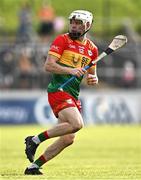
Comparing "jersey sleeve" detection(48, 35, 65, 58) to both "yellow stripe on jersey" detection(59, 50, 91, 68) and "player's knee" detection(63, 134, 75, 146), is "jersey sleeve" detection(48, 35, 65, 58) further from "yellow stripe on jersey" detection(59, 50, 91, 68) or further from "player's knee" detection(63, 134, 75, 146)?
"player's knee" detection(63, 134, 75, 146)

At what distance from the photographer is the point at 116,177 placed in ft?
41.4

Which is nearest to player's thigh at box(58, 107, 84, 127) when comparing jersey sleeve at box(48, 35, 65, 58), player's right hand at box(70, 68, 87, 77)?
player's right hand at box(70, 68, 87, 77)

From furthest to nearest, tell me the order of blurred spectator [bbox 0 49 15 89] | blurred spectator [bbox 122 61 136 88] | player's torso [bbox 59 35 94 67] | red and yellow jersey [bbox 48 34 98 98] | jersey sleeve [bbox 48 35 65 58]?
blurred spectator [bbox 122 61 136 88] → blurred spectator [bbox 0 49 15 89] → player's torso [bbox 59 35 94 67] → red and yellow jersey [bbox 48 34 98 98] → jersey sleeve [bbox 48 35 65 58]

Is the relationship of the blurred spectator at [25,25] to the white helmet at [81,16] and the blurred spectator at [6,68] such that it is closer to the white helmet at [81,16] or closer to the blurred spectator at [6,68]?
the blurred spectator at [6,68]

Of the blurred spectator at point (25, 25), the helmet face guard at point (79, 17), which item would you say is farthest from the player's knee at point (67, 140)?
the blurred spectator at point (25, 25)

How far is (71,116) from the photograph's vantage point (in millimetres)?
13055

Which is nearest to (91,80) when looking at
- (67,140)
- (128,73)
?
(67,140)

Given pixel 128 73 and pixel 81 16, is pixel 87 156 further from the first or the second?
pixel 128 73

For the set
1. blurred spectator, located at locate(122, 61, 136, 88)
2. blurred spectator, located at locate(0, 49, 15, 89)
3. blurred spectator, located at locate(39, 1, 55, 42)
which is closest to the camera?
blurred spectator, located at locate(0, 49, 15, 89)

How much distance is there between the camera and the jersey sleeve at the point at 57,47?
13.2 m

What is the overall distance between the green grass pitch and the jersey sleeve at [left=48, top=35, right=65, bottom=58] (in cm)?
193

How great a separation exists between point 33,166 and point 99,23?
2350 cm

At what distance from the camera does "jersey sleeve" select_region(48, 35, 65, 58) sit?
1318cm

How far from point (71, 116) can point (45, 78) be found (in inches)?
721
